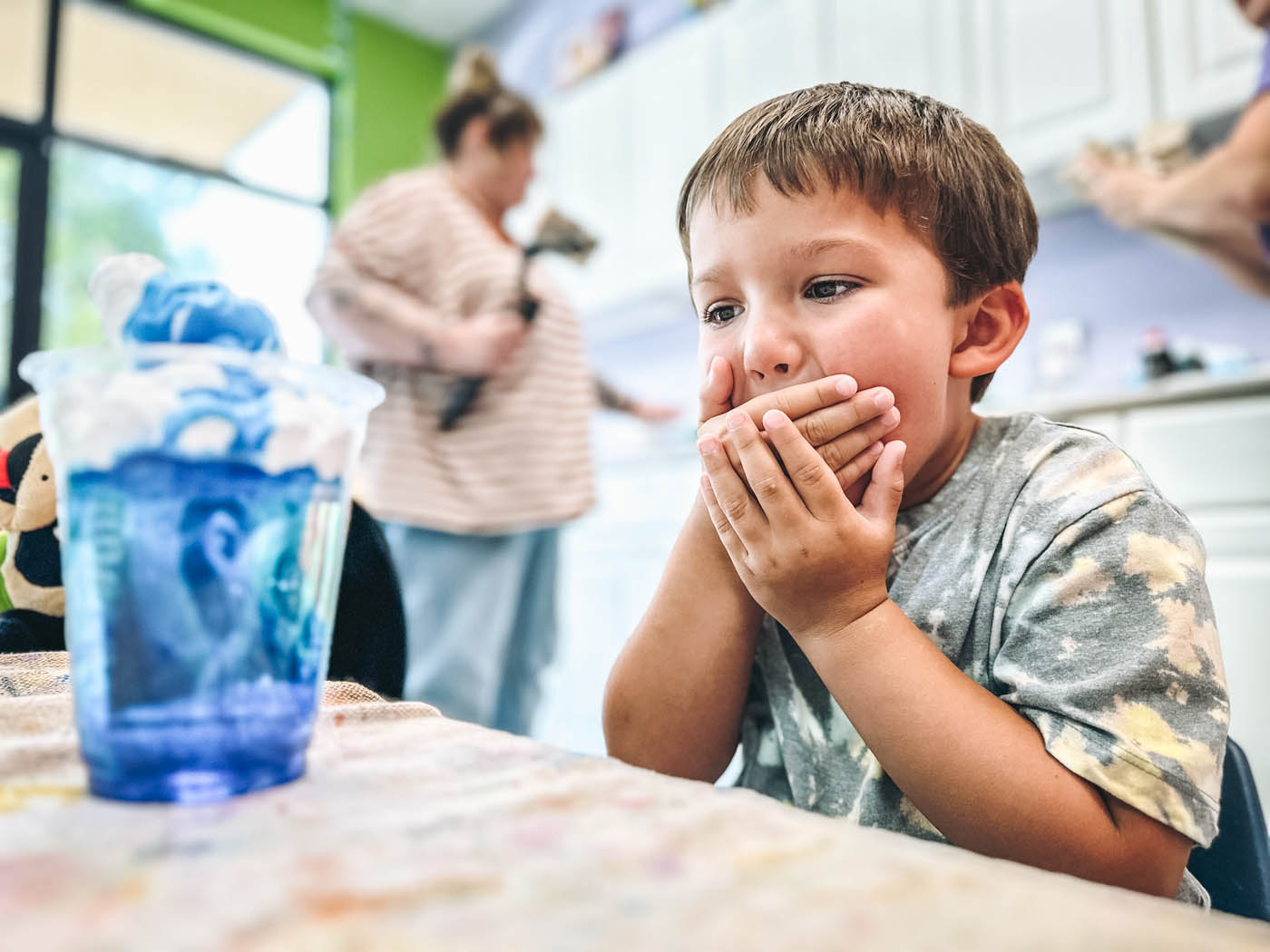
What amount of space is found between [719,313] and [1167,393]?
158cm

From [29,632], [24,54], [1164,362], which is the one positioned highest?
[24,54]

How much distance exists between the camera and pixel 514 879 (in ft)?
0.80

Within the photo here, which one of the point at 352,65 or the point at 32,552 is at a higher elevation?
the point at 352,65

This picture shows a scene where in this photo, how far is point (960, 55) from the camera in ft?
8.23

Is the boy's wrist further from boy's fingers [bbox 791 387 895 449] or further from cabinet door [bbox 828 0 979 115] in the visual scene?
cabinet door [bbox 828 0 979 115]

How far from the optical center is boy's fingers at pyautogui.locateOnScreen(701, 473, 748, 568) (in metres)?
0.58

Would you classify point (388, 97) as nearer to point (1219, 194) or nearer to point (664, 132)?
point (664, 132)

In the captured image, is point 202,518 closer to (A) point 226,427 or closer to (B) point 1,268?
(A) point 226,427

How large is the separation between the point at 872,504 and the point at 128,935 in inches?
17.8

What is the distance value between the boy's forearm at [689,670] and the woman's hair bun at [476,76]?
137cm

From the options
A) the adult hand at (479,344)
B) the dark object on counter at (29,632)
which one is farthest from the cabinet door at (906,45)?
the dark object on counter at (29,632)

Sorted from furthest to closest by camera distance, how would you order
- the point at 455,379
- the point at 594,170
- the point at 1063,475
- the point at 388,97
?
1. the point at 388,97
2. the point at 594,170
3. the point at 455,379
4. the point at 1063,475

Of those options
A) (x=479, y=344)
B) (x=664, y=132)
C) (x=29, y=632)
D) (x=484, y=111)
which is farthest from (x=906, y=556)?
(x=664, y=132)

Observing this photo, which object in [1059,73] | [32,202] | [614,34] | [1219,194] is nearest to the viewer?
[1219,194]
